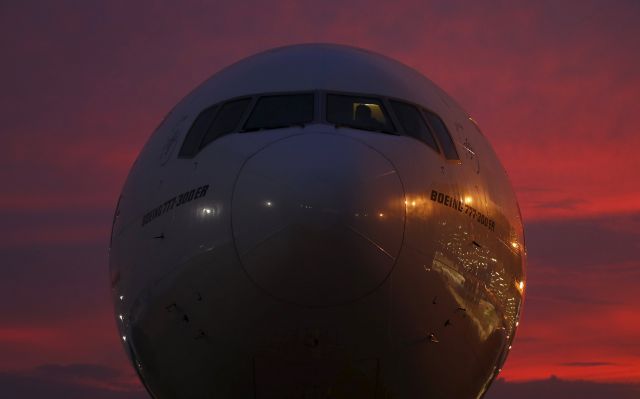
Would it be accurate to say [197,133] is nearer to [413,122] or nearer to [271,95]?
[271,95]

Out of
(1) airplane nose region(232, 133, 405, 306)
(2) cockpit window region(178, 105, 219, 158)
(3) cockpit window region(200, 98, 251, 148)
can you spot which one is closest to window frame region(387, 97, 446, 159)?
(1) airplane nose region(232, 133, 405, 306)

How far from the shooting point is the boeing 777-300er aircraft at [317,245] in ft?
28.6

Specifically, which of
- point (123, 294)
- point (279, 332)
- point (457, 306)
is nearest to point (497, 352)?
point (457, 306)

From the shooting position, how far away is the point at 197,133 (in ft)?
36.2

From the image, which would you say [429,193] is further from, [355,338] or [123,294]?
[123,294]

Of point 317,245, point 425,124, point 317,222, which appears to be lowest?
point 317,245

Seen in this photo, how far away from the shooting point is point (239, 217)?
29.4 ft

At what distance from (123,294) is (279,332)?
10.6ft

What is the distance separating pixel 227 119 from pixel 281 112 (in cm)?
72

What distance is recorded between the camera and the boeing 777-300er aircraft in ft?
28.6

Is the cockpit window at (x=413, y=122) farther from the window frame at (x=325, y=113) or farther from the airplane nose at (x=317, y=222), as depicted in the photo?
the airplane nose at (x=317, y=222)

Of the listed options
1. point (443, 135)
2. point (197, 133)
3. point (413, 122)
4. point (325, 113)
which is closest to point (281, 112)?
point (325, 113)

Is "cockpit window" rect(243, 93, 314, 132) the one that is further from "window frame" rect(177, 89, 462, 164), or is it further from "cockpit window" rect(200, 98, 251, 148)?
"cockpit window" rect(200, 98, 251, 148)

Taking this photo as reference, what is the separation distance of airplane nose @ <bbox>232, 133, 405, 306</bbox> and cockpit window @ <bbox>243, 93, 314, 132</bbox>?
39.1 inches
